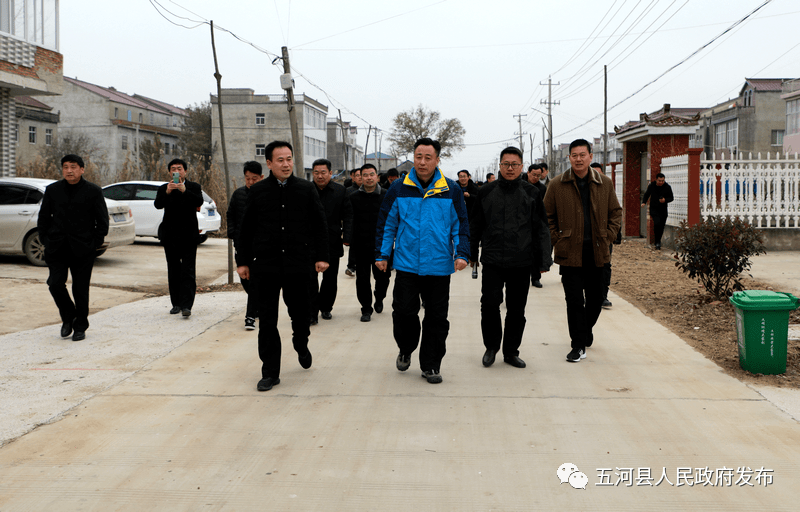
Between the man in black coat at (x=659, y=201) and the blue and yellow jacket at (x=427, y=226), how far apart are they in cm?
1258

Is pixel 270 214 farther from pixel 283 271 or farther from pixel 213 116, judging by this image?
pixel 213 116

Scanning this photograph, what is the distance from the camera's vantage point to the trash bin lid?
5.69 m

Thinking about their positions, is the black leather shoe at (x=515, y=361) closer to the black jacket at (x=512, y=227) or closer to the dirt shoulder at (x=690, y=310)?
the black jacket at (x=512, y=227)

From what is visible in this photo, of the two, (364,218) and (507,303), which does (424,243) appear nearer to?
(507,303)

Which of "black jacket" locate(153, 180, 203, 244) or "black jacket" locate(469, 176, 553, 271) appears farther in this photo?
"black jacket" locate(153, 180, 203, 244)

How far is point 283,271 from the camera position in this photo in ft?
18.8

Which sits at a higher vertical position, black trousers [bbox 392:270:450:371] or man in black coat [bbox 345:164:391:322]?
man in black coat [bbox 345:164:391:322]

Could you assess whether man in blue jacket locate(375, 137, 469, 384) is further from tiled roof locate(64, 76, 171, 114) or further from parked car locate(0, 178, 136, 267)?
tiled roof locate(64, 76, 171, 114)

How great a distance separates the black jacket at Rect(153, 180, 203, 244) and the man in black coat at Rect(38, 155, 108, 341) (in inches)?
41.2

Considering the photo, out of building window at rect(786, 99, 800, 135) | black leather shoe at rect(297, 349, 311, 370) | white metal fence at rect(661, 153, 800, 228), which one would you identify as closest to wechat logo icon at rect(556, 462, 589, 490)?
black leather shoe at rect(297, 349, 311, 370)

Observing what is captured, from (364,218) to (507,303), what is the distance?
3.37m

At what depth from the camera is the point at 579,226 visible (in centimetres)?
654

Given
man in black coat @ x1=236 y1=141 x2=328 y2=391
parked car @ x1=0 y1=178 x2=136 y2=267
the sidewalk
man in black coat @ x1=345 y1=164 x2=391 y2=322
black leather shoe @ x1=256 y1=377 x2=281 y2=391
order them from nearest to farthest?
the sidewalk, black leather shoe @ x1=256 y1=377 x2=281 y2=391, man in black coat @ x1=236 y1=141 x2=328 y2=391, man in black coat @ x1=345 y1=164 x2=391 y2=322, parked car @ x1=0 y1=178 x2=136 y2=267

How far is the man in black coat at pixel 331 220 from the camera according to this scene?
28.6 feet
